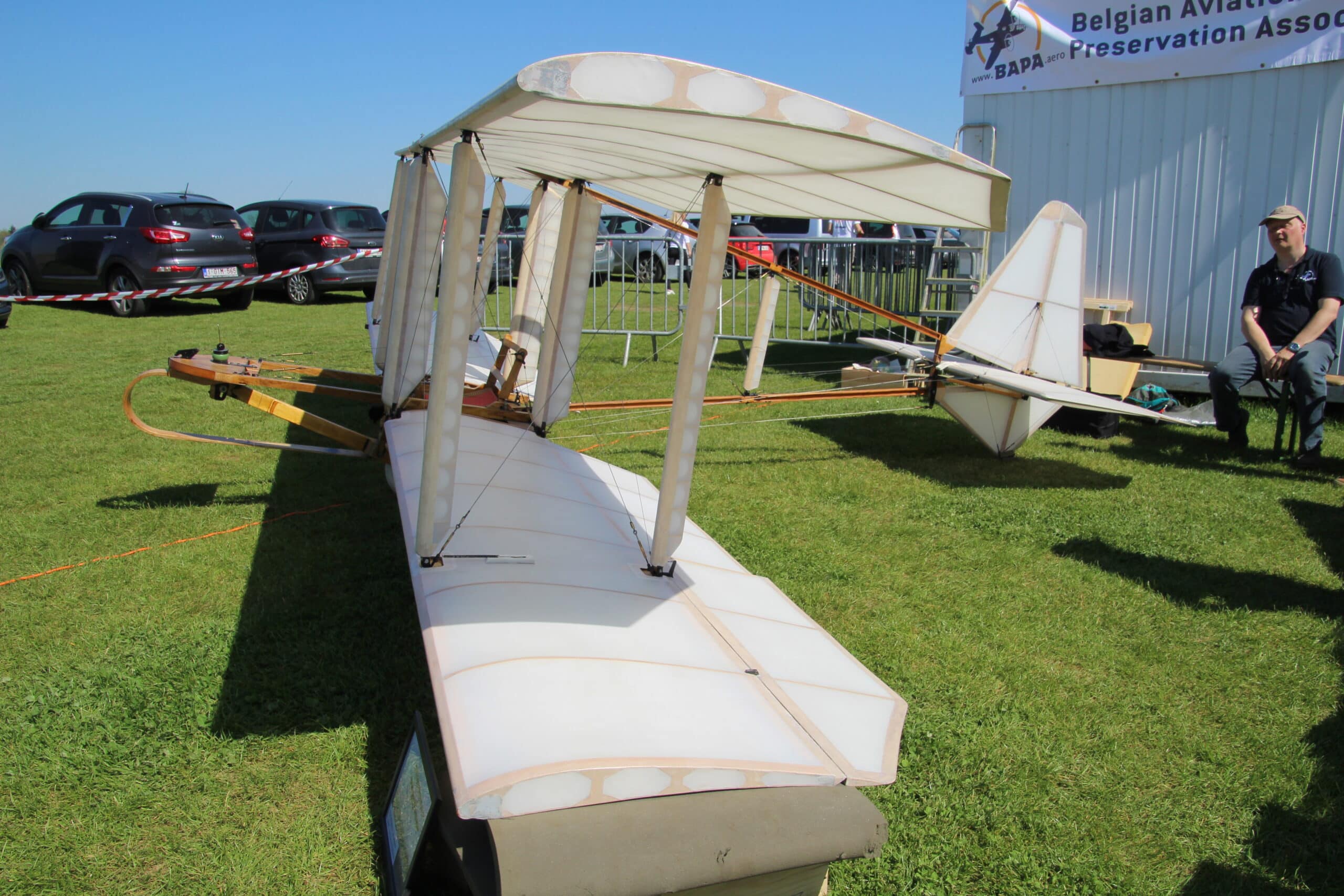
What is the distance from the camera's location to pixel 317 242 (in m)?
17.1

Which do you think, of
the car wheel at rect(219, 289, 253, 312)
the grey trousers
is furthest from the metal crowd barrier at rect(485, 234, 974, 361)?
the car wheel at rect(219, 289, 253, 312)

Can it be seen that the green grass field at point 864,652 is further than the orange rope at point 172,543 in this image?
No

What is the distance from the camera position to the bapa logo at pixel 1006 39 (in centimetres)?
952

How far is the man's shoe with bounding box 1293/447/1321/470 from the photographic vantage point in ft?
21.6

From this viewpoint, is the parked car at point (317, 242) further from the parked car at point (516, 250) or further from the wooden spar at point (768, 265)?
the wooden spar at point (768, 265)

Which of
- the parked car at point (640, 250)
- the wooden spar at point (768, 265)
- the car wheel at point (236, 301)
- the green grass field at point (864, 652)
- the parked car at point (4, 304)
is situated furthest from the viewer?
the parked car at point (640, 250)

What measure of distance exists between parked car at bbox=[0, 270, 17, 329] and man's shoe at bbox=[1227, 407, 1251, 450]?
16.0 metres

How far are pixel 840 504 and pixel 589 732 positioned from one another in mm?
3950

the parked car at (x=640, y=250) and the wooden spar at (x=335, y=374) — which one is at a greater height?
the parked car at (x=640, y=250)

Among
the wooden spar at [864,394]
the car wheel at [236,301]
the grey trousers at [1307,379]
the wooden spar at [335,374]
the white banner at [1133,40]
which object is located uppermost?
the white banner at [1133,40]

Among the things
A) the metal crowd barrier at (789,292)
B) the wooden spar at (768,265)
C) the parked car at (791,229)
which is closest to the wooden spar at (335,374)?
the wooden spar at (768,265)

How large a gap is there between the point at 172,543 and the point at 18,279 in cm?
1464

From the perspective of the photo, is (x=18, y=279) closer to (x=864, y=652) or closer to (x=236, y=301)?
(x=236, y=301)

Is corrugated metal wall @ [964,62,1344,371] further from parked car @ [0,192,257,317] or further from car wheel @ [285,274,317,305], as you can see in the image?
car wheel @ [285,274,317,305]
